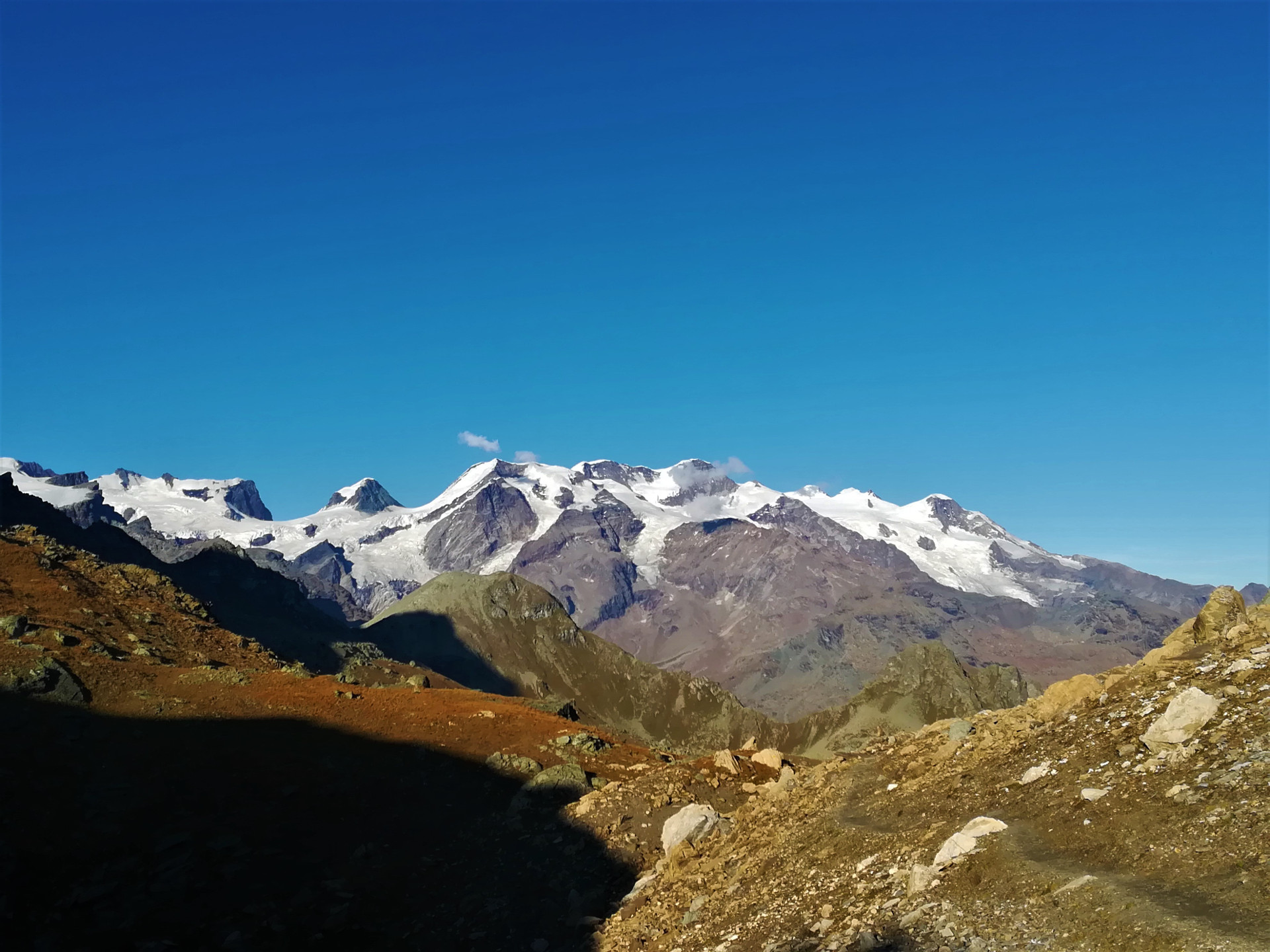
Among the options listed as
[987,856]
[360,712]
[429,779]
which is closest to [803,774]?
[987,856]

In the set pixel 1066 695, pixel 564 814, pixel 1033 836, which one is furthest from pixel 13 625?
pixel 1033 836

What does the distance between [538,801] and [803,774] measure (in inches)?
542

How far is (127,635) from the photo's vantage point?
55281 millimetres

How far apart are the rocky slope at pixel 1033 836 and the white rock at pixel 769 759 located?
10559mm

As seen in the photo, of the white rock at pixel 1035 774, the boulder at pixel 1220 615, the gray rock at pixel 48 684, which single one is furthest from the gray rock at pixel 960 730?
the gray rock at pixel 48 684

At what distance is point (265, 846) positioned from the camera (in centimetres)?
3550

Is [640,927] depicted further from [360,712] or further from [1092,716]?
[360,712]

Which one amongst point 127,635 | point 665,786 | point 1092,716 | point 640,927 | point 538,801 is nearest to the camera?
point 1092,716

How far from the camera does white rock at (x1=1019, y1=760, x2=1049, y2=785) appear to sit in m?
21.0

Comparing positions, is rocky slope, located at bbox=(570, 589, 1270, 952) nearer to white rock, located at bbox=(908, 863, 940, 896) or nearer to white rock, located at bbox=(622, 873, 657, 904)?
white rock, located at bbox=(908, 863, 940, 896)

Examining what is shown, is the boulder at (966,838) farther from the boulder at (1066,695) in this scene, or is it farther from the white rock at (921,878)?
the boulder at (1066,695)

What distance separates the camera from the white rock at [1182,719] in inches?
747

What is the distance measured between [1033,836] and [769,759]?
24230mm

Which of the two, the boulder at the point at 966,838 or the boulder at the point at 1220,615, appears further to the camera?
the boulder at the point at 1220,615
